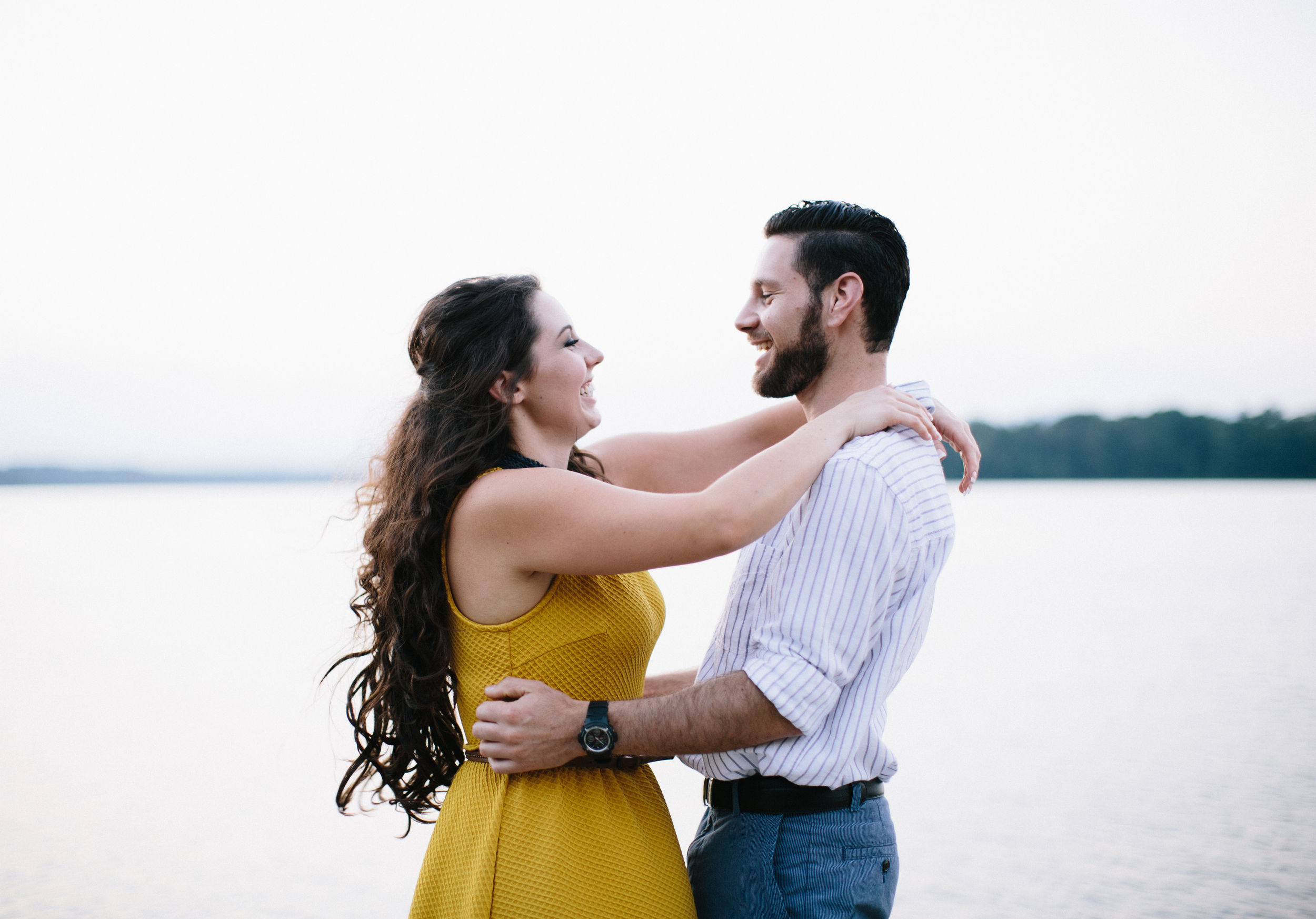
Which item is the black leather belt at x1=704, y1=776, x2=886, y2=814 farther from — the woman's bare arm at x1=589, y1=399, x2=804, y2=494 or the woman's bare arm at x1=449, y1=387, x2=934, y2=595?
the woman's bare arm at x1=589, y1=399, x2=804, y2=494

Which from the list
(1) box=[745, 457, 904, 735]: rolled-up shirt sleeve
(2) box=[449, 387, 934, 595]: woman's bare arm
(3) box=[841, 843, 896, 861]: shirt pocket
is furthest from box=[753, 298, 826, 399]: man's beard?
(3) box=[841, 843, 896, 861]: shirt pocket

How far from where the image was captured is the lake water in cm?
513

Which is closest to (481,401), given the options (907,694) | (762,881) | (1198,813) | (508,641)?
(508,641)

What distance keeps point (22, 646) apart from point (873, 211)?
11.8m

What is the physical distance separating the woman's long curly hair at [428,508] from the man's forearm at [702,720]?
427mm

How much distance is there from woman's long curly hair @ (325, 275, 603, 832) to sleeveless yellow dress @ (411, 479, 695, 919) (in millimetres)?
71

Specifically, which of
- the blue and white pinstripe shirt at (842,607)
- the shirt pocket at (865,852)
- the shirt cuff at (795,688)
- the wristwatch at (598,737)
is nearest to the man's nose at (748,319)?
the blue and white pinstripe shirt at (842,607)

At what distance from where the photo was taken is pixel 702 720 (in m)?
1.69

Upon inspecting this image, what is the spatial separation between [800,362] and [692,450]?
0.77 m

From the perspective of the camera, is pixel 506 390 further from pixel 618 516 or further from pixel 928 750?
pixel 928 750

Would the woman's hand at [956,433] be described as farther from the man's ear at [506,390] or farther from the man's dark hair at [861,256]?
the man's ear at [506,390]

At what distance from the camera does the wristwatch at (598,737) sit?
1.71 meters

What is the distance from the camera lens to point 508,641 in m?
1.77

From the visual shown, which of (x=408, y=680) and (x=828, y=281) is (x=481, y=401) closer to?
(x=408, y=680)
